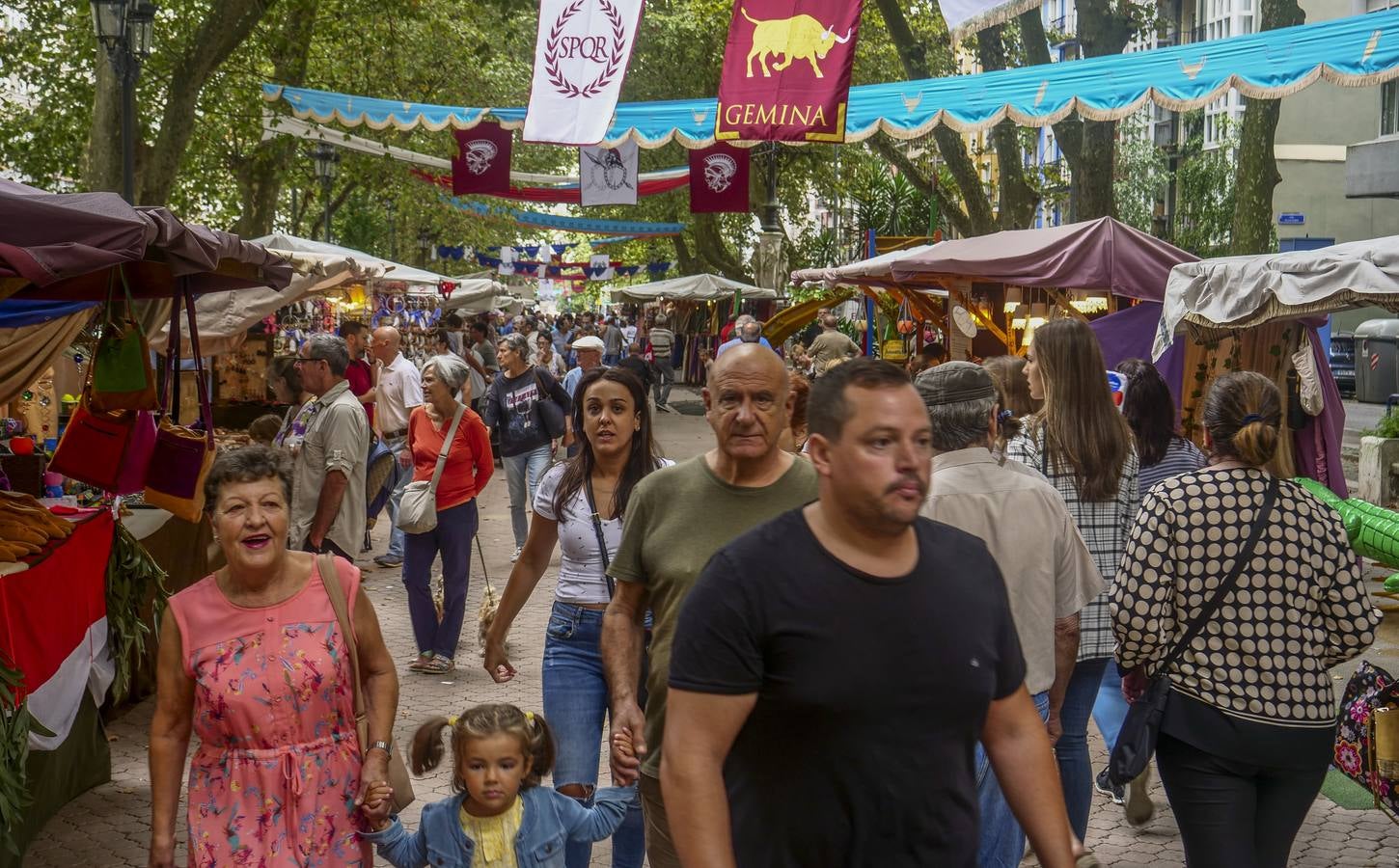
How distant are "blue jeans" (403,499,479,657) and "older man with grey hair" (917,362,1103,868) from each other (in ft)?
15.4

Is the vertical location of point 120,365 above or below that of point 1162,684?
above

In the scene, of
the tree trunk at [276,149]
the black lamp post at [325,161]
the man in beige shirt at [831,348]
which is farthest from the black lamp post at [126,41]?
the black lamp post at [325,161]

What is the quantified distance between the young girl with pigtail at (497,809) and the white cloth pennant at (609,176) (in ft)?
58.0

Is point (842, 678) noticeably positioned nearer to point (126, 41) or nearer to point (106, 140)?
point (126, 41)

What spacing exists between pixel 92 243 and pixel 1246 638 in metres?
4.10

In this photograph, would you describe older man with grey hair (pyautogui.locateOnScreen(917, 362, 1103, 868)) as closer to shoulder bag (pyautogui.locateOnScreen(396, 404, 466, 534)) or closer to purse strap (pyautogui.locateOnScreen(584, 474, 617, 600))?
purse strap (pyautogui.locateOnScreen(584, 474, 617, 600))

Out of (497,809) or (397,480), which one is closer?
(497,809)

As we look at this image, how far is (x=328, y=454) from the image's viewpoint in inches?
313

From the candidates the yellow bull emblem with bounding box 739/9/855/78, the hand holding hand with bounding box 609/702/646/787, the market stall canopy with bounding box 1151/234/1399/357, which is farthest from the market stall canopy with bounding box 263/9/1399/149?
the hand holding hand with bounding box 609/702/646/787

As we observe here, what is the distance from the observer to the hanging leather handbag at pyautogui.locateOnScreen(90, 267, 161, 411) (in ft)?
22.6

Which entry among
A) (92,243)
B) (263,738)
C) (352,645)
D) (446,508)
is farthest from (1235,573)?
(446,508)

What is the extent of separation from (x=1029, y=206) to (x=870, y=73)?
1533 cm

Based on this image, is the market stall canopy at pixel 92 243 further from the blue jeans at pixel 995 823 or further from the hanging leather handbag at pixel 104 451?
the blue jeans at pixel 995 823

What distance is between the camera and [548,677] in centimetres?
455
